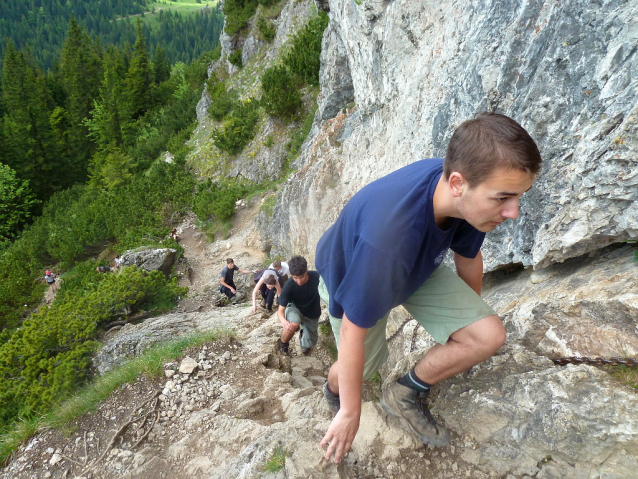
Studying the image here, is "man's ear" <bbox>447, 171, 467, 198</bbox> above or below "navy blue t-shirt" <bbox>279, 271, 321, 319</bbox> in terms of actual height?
above

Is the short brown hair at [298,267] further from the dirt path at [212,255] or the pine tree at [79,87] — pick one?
the pine tree at [79,87]

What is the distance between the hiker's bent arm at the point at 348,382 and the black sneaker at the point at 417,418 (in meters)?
0.68

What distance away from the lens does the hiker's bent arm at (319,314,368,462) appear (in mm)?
2012

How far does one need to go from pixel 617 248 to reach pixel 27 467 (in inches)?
228

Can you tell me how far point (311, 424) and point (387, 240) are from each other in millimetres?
1957

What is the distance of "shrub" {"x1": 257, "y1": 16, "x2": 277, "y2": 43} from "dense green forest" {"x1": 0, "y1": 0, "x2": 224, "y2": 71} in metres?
95.3

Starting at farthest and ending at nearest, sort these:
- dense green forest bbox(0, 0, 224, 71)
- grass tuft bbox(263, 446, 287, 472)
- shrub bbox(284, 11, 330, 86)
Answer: dense green forest bbox(0, 0, 224, 71)
shrub bbox(284, 11, 330, 86)
grass tuft bbox(263, 446, 287, 472)

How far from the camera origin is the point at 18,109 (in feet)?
118

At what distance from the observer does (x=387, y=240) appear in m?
1.76

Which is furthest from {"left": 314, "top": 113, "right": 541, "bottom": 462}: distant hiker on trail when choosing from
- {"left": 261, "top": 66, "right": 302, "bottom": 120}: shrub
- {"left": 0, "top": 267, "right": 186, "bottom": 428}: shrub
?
{"left": 261, "top": 66, "right": 302, "bottom": 120}: shrub

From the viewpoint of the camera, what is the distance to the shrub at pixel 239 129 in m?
19.9

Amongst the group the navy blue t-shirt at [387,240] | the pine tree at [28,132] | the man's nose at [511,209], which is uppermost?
the man's nose at [511,209]

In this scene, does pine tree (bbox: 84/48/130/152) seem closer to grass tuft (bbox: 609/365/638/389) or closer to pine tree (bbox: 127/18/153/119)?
pine tree (bbox: 127/18/153/119)

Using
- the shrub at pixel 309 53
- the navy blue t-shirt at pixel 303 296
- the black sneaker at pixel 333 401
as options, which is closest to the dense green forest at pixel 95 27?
the shrub at pixel 309 53
